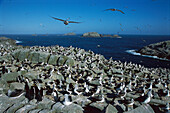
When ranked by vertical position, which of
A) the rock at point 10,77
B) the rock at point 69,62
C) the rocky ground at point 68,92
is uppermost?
the rock at point 69,62

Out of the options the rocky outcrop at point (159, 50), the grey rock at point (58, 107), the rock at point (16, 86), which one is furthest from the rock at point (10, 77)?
the rocky outcrop at point (159, 50)

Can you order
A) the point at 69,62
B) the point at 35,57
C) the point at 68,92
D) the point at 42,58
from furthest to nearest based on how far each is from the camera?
the point at 35,57, the point at 42,58, the point at 69,62, the point at 68,92

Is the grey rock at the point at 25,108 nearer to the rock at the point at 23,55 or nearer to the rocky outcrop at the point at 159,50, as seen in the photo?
the rock at the point at 23,55

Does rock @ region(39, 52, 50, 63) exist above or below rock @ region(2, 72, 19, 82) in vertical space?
above

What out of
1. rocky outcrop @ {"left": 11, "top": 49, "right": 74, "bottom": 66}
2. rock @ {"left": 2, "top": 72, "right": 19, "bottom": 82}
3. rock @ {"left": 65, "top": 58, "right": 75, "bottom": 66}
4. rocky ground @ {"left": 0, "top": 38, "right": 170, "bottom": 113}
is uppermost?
rocky outcrop @ {"left": 11, "top": 49, "right": 74, "bottom": 66}

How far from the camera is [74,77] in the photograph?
11.7 metres

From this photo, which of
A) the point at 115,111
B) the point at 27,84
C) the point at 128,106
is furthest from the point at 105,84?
the point at 27,84

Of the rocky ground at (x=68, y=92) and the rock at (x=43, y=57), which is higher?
the rock at (x=43, y=57)

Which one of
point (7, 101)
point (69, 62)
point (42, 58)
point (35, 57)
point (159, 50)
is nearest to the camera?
point (7, 101)

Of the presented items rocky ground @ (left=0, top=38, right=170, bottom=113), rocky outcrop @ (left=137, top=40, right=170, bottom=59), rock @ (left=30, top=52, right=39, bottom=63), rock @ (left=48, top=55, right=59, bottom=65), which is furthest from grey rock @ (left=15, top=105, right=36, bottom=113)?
rocky outcrop @ (left=137, top=40, right=170, bottom=59)

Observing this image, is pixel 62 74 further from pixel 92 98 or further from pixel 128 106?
pixel 128 106

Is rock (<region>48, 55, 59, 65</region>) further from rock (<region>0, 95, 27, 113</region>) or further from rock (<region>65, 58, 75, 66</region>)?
rock (<region>0, 95, 27, 113</region>)

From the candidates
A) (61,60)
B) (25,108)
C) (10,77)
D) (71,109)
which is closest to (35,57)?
(61,60)

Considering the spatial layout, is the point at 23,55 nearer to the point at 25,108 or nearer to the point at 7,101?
the point at 7,101
